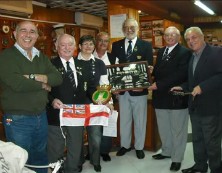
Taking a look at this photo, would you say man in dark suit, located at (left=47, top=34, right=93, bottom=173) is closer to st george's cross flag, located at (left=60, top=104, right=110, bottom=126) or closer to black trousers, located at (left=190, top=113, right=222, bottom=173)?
st george's cross flag, located at (left=60, top=104, right=110, bottom=126)

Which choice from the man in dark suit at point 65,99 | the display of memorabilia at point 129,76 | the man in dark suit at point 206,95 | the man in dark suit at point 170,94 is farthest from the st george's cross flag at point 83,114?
the man in dark suit at point 206,95

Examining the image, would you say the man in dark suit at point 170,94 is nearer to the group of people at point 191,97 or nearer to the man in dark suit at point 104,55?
the group of people at point 191,97

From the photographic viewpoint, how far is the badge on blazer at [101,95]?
2.61m

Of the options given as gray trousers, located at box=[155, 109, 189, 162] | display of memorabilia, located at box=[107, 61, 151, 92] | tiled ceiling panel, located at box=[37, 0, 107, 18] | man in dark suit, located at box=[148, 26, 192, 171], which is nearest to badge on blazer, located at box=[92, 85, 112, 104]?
display of memorabilia, located at box=[107, 61, 151, 92]

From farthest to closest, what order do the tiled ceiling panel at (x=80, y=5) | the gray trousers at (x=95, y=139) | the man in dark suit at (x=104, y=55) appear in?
the tiled ceiling panel at (x=80, y=5) < the man in dark suit at (x=104, y=55) < the gray trousers at (x=95, y=139)

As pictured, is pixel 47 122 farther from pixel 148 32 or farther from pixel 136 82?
pixel 148 32

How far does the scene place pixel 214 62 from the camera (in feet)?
8.27

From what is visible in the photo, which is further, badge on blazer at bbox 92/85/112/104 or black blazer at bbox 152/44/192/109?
black blazer at bbox 152/44/192/109

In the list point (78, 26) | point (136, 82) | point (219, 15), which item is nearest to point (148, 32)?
point (78, 26)

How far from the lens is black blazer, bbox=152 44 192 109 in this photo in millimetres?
2910

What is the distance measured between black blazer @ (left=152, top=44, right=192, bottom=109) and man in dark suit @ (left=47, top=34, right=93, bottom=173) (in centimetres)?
98

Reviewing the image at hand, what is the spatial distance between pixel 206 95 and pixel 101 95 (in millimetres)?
1020

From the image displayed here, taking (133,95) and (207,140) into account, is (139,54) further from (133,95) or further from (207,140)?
(207,140)

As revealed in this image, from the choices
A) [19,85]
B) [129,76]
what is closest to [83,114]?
[19,85]
